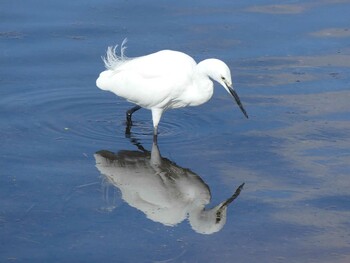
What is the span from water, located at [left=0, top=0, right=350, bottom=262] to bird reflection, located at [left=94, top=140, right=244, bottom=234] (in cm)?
7

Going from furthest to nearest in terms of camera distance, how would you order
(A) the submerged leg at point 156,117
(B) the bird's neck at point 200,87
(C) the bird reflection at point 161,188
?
(A) the submerged leg at point 156,117, (B) the bird's neck at point 200,87, (C) the bird reflection at point 161,188

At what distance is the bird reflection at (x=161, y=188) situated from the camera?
24.5ft

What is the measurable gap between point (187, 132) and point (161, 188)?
49.8 inches

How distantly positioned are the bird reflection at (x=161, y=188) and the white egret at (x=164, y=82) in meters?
0.41

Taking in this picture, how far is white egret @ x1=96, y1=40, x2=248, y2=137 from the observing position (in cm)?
883

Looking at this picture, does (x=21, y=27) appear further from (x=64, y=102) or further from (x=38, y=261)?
(x=38, y=261)

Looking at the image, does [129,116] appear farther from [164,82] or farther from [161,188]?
[161,188]

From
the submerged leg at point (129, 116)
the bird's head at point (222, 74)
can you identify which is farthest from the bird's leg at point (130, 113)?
the bird's head at point (222, 74)

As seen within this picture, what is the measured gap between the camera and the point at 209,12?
1220cm

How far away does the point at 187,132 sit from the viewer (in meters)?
9.16

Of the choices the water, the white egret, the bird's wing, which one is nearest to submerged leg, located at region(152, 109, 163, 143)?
the white egret

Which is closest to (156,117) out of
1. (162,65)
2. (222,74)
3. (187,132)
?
(187,132)

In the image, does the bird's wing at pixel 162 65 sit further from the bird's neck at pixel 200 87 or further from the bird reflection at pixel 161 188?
the bird reflection at pixel 161 188

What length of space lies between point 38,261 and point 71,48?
472 cm
